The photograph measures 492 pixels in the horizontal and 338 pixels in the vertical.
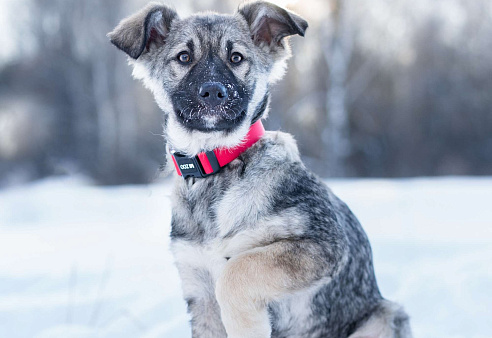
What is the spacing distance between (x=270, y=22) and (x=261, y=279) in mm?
1731

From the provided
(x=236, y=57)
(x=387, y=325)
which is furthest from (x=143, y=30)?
(x=387, y=325)

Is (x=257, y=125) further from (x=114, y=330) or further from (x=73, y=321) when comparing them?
(x=73, y=321)

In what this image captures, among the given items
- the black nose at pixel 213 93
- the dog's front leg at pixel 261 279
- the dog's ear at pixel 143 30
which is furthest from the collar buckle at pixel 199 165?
the dog's ear at pixel 143 30

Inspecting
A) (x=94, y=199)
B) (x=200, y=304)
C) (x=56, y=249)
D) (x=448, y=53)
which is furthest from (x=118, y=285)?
(x=448, y=53)

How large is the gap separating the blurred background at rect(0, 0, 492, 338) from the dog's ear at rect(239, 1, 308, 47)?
1185 mm

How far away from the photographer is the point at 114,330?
12.6ft

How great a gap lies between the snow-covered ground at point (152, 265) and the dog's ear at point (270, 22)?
1.34 m

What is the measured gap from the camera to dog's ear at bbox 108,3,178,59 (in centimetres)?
322

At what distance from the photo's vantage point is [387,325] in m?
3.06

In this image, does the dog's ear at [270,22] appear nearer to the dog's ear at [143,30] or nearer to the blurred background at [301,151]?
the dog's ear at [143,30]

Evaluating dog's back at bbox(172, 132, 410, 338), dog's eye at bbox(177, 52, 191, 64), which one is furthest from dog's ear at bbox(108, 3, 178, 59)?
dog's back at bbox(172, 132, 410, 338)

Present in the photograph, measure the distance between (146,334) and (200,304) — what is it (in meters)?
0.86

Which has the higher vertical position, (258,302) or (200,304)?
(258,302)

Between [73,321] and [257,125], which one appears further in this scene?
[73,321]
